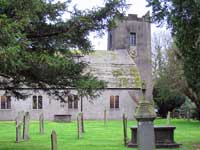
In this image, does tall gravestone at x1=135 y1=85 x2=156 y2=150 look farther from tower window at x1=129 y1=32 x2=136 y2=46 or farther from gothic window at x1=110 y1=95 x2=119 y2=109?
tower window at x1=129 y1=32 x2=136 y2=46

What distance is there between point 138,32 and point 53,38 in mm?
55062

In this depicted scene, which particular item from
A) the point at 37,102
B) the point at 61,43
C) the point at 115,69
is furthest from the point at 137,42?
the point at 61,43

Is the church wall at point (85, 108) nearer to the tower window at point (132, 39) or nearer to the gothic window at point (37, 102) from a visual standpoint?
the gothic window at point (37, 102)

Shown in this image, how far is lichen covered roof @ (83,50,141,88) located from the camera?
5900 centimetres

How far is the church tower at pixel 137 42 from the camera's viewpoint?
69.9m

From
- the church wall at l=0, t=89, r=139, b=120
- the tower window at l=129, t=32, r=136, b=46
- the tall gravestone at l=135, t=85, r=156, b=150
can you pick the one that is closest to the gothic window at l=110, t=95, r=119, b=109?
the church wall at l=0, t=89, r=139, b=120

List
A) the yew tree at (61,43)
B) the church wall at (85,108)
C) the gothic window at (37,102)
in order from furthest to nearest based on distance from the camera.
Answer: the gothic window at (37,102) < the church wall at (85,108) < the yew tree at (61,43)

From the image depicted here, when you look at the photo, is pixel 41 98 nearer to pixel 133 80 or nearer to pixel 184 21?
pixel 133 80

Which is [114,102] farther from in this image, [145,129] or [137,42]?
[145,129]

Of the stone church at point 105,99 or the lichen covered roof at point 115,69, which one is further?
the lichen covered roof at point 115,69

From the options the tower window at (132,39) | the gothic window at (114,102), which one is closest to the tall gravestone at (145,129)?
the gothic window at (114,102)

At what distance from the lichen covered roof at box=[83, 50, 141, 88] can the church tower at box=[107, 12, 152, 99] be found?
6.64m

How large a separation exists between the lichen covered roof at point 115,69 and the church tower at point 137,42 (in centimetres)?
664

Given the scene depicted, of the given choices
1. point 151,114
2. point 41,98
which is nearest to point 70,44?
point 151,114
